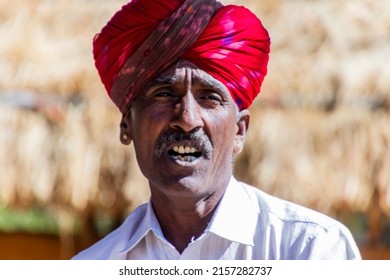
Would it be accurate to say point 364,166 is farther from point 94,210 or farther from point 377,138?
point 94,210

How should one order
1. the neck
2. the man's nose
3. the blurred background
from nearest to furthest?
1. the man's nose
2. the neck
3. the blurred background

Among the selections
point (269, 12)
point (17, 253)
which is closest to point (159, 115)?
point (269, 12)

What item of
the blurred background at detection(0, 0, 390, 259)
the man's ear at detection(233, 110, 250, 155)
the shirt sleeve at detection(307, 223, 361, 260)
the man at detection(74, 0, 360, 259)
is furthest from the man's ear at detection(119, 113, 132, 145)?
the blurred background at detection(0, 0, 390, 259)

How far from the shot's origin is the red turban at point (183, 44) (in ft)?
6.34

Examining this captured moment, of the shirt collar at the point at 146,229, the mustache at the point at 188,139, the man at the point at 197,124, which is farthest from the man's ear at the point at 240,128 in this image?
the shirt collar at the point at 146,229

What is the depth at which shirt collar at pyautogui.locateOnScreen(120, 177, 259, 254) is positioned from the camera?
1.98 m

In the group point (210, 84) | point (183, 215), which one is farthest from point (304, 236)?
point (210, 84)

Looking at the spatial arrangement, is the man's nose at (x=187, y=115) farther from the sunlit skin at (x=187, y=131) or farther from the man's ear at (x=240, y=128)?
the man's ear at (x=240, y=128)

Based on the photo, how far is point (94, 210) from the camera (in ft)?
10.2

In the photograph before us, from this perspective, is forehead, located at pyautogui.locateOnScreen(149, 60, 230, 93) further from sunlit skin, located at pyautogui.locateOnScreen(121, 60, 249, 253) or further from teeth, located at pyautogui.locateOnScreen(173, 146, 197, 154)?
teeth, located at pyautogui.locateOnScreen(173, 146, 197, 154)

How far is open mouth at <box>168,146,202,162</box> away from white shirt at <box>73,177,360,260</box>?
144 mm

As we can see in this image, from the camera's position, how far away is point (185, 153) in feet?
6.28

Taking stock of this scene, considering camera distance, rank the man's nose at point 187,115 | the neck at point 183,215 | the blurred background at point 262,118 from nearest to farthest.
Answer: the man's nose at point 187,115, the neck at point 183,215, the blurred background at point 262,118
